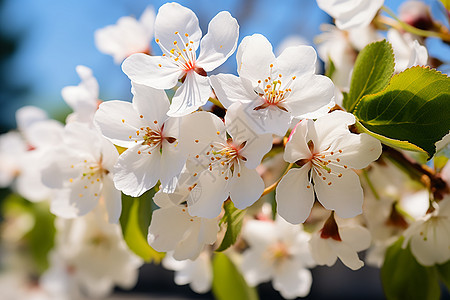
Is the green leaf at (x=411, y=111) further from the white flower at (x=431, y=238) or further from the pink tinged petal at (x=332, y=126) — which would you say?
the white flower at (x=431, y=238)

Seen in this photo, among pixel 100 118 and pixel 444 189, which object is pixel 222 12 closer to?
pixel 100 118

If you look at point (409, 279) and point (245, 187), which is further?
point (409, 279)

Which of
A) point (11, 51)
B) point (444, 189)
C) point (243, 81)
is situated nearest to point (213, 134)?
point (243, 81)

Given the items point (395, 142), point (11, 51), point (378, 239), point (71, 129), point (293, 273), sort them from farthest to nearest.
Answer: point (11, 51) < point (293, 273) < point (378, 239) < point (71, 129) < point (395, 142)

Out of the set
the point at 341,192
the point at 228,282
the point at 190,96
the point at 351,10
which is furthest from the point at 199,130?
the point at 228,282

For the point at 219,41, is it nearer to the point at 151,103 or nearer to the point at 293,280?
the point at 151,103

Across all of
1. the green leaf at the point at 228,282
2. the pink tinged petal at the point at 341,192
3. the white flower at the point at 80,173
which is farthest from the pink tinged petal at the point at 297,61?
the green leaf at the point at 228,282

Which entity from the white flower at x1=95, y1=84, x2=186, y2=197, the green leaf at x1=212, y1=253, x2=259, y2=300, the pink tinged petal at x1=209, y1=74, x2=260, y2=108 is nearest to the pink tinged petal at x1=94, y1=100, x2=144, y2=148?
the white flower at x1=95, y1=84, x2=186, y2=197
